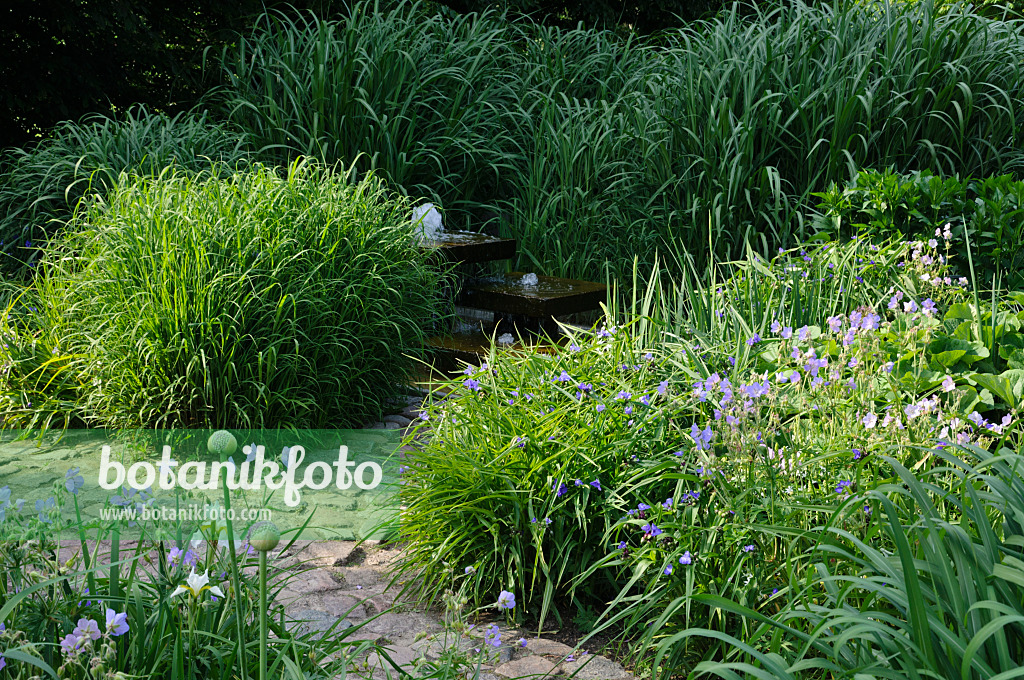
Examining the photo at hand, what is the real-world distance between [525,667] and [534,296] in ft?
11.1

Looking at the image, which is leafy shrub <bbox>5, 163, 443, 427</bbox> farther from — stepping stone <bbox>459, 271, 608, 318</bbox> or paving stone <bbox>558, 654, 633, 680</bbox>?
paving stone <bbox>558, 654, 633, 680</bbox>

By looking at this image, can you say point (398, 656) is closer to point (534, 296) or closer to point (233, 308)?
point (233, 308)

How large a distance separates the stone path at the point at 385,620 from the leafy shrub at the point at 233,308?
1.13m

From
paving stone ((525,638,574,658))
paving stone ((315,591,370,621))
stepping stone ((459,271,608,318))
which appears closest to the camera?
paving stone ((525,638,574,658))

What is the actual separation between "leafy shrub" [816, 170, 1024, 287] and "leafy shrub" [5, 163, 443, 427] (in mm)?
2480

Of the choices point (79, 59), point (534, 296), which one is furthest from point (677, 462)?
point (79, 59)

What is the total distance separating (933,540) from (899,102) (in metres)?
4.90

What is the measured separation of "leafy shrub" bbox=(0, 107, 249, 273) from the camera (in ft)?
18.9

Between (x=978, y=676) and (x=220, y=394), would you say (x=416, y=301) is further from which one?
(x=978, y=676)

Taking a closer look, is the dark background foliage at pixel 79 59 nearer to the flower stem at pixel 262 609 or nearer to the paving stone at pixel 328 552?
the paving stone at pixel 328 552

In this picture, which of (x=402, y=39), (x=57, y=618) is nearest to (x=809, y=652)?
(x=57, y=618)

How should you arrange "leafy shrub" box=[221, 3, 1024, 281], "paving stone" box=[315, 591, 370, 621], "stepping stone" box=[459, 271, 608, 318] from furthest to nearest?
"leafy shrub" box=[221, 3, 1024, 281] → "stepping stone" box=[459, 271, 608, 318] → "paving stone" box=[315, 591, 370, 621]

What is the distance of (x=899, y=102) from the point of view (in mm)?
5773

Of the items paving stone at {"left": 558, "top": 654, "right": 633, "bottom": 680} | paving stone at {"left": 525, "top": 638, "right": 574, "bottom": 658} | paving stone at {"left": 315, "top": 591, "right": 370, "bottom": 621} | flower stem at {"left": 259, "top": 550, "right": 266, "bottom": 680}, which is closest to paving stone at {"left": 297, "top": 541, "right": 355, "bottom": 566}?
paving stone at {"left": 315, "top": 591, "right": 370, "bottom": 621}
